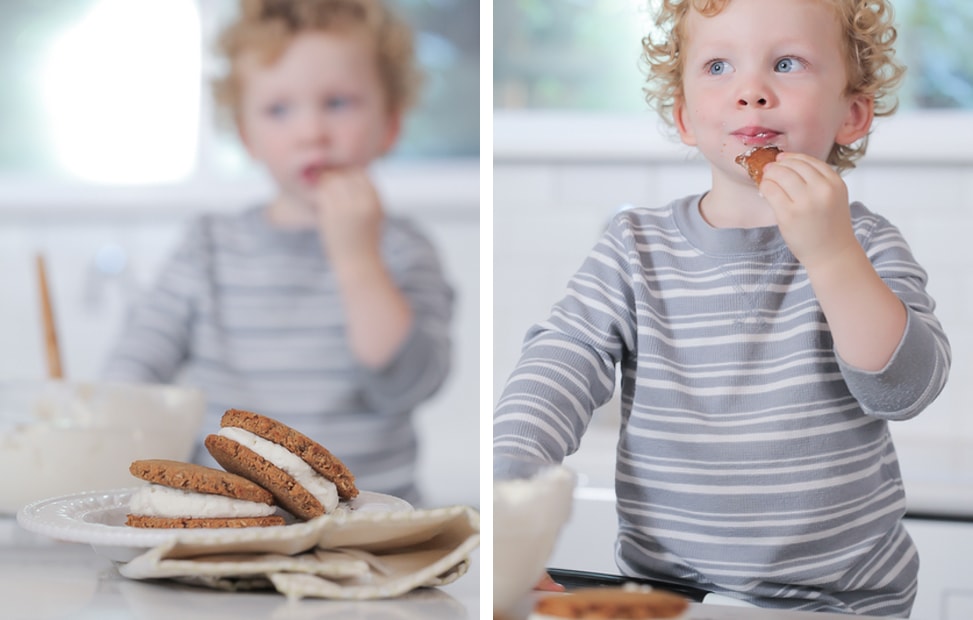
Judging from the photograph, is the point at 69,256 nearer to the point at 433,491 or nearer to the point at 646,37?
the point at 433,491

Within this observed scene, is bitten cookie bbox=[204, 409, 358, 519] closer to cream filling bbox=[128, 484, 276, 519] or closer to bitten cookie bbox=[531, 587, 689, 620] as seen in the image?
cream filling bbox=[128, 484, 276, 519]

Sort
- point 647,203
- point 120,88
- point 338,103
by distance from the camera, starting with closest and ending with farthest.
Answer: point 647,203 → point 338,103 → point 120,88

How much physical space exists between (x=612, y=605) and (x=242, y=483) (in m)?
0.26

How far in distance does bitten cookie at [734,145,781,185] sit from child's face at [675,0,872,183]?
0.03ft

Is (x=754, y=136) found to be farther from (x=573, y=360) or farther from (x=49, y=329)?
(x=49, y=329)

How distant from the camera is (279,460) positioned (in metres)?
0.54

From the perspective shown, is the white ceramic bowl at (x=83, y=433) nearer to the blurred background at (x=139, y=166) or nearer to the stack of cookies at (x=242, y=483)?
the stack of cookies at (x=242, y=483)

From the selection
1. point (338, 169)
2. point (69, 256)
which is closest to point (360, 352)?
point (338, 169)

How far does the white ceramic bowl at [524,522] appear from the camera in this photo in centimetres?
36

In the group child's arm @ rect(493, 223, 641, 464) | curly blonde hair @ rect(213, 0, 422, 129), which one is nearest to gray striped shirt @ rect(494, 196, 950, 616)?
child's arm @ rect(493, 223, 641, 464)

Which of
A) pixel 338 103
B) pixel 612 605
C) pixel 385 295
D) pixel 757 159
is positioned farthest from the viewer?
pixel 338 103

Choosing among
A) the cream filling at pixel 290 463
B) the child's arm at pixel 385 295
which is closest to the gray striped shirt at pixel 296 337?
the child's arm at pixel 385 295

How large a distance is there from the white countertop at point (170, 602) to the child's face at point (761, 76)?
32 cm

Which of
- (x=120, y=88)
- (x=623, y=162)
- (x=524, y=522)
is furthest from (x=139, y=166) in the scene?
(x=524, y=522)
